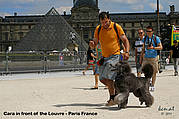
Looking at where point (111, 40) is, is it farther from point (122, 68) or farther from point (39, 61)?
point (39, 61)

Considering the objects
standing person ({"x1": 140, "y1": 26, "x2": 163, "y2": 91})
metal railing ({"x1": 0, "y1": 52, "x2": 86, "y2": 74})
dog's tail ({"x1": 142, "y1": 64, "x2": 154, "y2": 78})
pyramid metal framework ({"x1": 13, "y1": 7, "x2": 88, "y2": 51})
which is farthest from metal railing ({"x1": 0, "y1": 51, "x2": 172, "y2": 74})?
pyramid metal framework ({"x1": 13, "y1": 7, "x2": 88, "y2": 51})

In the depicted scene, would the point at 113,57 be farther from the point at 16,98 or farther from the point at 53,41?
the point at 53,41

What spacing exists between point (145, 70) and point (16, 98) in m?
2.70

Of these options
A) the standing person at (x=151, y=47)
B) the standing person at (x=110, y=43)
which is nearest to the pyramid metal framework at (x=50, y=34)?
the standing person at (x=151, y=47)

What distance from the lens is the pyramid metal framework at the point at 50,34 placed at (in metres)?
34.4

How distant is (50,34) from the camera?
116ft

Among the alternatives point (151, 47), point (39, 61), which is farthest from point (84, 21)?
point (151, 47)

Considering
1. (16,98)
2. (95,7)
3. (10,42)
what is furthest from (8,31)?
(16,98)

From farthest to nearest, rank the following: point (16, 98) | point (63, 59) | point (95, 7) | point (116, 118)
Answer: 1. point (95, 7)
2. point (63, 59)
3. point (16, 98)
4. point (116, 118)

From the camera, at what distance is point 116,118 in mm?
3932

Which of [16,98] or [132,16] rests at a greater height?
[132,16]

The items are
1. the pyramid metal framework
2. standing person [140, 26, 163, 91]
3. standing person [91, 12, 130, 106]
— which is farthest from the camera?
the pyramid metal framework

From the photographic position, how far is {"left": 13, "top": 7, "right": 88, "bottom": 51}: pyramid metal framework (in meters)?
34.4

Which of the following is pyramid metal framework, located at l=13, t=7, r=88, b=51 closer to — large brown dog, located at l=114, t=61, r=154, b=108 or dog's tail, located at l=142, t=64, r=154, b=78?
dog's tail, located at l=142, t=64, r=154, b=78
